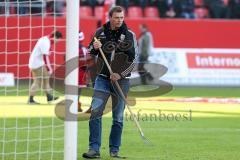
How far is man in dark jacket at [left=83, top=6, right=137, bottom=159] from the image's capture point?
11.3m

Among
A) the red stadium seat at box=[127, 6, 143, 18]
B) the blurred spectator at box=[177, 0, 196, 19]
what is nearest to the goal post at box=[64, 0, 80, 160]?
the red stadium seat at box=[127, 6, 143, 18]

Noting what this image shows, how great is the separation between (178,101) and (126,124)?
239 inches

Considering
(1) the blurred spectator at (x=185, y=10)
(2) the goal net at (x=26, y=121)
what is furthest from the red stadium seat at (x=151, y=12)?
(2) the goal net at (x=26, y=121)

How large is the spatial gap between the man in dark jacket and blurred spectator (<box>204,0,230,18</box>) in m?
21.8

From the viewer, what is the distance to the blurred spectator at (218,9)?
3281 centimetres

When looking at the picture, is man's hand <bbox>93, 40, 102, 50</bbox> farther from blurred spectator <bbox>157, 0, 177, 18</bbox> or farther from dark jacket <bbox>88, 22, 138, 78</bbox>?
blurred spectator <bbox>157, 0, 177, 18</bbox>

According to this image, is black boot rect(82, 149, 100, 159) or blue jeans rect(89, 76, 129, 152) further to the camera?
blue jeans rect(89, 76, 129, 152)

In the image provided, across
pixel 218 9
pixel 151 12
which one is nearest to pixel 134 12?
pixel 151 12

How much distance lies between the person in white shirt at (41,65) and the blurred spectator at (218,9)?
13.7 meters

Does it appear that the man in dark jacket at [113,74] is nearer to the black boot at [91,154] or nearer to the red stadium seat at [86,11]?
the black boot at [91,154]

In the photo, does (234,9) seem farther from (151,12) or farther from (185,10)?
(151,12)

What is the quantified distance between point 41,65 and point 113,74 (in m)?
9.56

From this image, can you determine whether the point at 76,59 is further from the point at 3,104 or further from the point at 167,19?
the point at 167,19

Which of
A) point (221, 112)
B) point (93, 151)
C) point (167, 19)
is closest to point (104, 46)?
point (93, 151)
